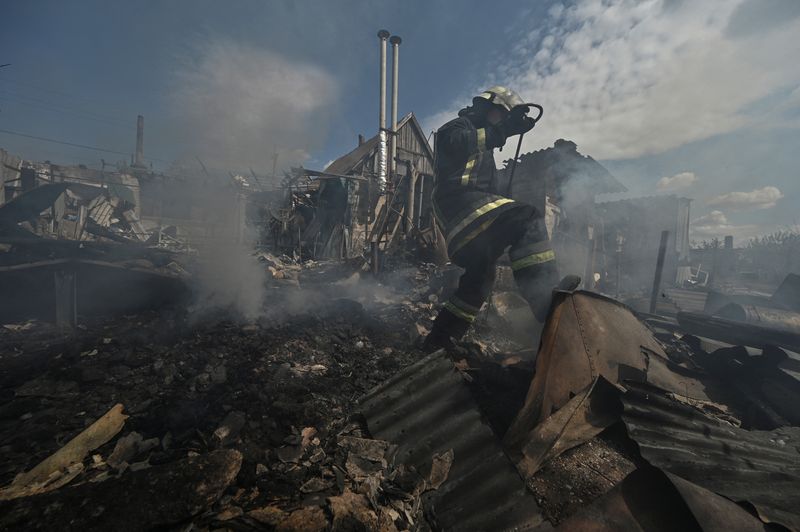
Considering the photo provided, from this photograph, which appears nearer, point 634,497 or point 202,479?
point 634,497

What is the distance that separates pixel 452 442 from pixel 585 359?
3.10ft

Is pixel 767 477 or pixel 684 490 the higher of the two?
pixel 684 490

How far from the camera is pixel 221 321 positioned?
3.94 m

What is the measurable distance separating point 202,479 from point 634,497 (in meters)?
1.91

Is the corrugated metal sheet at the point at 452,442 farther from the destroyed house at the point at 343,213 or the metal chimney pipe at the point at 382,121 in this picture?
the metal chimney pipe at the point at 382,121

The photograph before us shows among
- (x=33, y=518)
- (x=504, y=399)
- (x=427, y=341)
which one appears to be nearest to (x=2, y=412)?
(x=33, y=518)

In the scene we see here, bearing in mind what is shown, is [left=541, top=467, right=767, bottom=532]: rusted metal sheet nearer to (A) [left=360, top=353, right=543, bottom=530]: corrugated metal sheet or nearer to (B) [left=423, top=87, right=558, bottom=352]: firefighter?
(A) [left=360, top=353, right=543, bottom=530]: corrugated metal sheet

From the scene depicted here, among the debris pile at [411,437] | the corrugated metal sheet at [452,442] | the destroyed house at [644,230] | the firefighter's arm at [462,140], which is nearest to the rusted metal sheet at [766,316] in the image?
the debris pile at [411,437]

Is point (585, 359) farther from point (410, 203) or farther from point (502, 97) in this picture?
point (410, 203)

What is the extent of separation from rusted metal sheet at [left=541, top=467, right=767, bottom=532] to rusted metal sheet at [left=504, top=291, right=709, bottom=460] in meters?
0.38

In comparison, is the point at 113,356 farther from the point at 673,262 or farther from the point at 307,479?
the point at 673,262

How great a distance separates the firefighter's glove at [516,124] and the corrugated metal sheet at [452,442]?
8.20ft

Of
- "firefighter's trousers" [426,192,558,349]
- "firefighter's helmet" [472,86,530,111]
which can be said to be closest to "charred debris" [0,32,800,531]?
"firefighter's trousers" [426,192,558,349]

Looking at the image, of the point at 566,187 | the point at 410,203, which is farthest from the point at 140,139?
the point at 566,187
